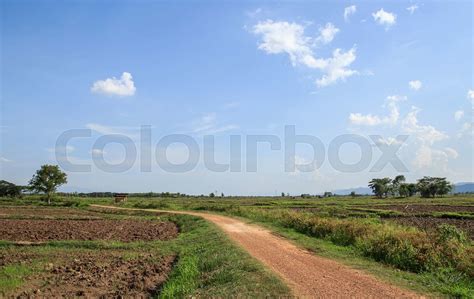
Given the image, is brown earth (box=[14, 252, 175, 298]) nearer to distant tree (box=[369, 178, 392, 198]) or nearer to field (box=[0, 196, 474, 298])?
field (box=[0, 196, 474, 298])

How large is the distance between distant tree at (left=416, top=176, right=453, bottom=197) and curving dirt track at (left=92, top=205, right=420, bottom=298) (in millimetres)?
118254

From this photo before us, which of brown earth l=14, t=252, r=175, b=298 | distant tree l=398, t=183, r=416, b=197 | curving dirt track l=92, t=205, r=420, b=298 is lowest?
brown earth l=14, t=252, r=175, b=298

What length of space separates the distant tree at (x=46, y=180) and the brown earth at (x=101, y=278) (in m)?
61.5

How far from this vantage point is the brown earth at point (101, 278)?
1223 centimetres

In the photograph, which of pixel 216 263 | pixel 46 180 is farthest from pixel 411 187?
pixel 216 263

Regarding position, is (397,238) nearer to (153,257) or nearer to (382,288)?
(382,288)

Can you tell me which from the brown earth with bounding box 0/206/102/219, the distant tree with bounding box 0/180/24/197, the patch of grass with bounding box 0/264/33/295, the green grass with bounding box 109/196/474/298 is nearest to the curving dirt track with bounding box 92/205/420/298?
the green grass with bounding box 109/196/474/298

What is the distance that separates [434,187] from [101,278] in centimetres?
12732

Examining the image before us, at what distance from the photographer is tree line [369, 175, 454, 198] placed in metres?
125

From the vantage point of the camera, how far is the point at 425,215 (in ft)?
147

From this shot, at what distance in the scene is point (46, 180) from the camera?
7369cm

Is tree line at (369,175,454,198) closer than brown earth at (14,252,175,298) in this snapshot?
No

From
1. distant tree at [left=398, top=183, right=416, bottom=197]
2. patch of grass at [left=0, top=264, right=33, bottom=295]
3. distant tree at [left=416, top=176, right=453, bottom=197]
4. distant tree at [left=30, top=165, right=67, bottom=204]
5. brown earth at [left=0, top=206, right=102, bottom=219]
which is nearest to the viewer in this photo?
patch of grass at [left=0, top=264, right=33, bottom=295]

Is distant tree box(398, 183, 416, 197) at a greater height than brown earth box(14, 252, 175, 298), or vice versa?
distant tree box(398, 183, 416, 197)
